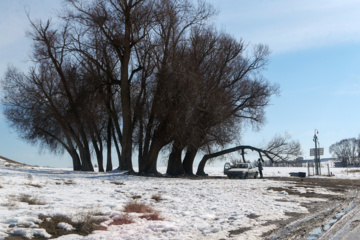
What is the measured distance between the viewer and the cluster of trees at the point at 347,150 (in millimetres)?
150250

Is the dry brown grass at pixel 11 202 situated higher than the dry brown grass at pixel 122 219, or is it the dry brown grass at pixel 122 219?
the dry brown grass at pixel 11 202

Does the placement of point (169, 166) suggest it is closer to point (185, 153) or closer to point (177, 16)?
point (185, 153)

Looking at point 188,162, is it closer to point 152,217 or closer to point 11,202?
point 152,217

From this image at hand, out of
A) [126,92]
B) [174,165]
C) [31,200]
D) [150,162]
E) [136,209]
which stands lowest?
[136,209]

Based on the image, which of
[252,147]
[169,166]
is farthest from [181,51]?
[252,147]

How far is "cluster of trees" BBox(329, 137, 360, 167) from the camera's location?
5915 inches

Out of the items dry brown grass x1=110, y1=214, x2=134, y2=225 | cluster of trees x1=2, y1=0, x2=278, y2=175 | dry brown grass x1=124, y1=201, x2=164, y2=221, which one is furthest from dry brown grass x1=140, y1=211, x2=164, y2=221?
cluster of trees x1=2, y1=0, x2=278, y2=175

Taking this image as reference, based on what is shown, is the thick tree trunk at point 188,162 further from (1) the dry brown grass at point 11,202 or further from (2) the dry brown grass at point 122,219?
(2) the dry brown grass at point 122,219

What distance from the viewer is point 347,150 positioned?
157m

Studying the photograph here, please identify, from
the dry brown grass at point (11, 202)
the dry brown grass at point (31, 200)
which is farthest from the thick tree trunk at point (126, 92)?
the dry brown grass at point (11, 202)

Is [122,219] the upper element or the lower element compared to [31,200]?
lower

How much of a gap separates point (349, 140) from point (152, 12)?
467ft

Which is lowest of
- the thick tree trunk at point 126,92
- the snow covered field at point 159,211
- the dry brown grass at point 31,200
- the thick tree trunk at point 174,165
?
the snow covered field at point 159,211

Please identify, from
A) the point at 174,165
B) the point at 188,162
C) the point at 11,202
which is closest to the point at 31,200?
the point at 11,202
